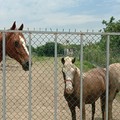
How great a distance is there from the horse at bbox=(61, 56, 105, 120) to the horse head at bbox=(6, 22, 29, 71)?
2.58 feet

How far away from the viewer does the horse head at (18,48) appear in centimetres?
617

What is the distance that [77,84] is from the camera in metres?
7.13

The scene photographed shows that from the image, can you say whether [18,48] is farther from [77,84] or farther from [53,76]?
[53,76]

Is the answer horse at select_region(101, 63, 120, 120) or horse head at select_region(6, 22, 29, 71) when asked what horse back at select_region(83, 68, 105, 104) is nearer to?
horse at select_region(101, 63, 120, 120)

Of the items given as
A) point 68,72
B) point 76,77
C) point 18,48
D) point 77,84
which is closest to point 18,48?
point 18,48

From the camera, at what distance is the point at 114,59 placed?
28.5ft

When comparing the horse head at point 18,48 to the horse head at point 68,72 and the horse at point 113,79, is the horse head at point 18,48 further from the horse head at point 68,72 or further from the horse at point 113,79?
the horse at point 113,79

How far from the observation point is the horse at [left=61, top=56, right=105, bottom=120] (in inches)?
263

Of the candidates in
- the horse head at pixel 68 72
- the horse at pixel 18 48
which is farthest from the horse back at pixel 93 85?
the horse at pixel 18 48

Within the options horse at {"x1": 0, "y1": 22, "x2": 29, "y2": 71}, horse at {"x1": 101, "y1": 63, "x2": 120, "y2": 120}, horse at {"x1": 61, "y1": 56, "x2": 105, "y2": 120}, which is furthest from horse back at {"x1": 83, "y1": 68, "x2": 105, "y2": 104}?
horse at {"x1": 0, "y1": 22, "x2": 29, "y2": 71}

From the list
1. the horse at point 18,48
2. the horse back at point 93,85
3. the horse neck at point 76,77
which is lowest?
the horse back at point 93,85

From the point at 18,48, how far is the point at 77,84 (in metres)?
1.47

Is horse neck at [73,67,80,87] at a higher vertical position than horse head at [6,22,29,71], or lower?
lower

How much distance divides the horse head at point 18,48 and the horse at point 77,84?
2.58ft
